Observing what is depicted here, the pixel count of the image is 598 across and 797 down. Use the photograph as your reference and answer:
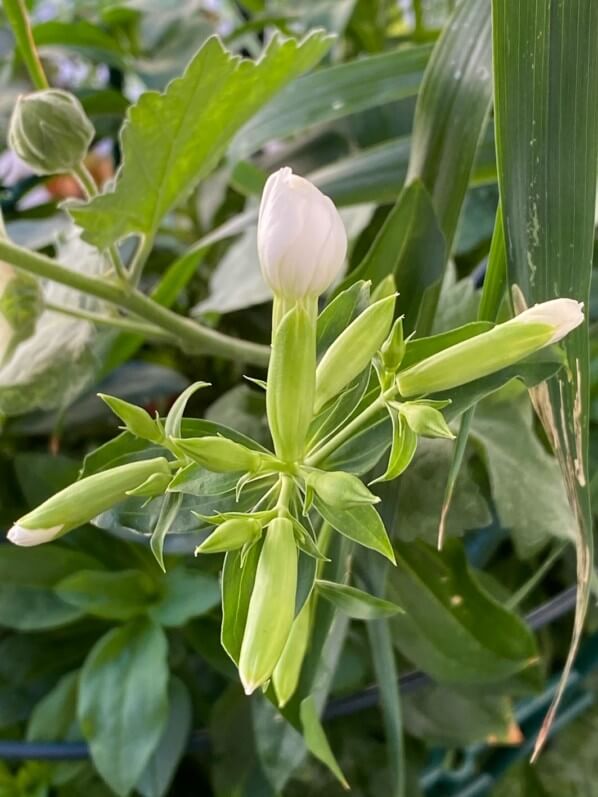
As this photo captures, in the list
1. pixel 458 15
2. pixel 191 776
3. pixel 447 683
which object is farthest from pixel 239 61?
pixel 191 776

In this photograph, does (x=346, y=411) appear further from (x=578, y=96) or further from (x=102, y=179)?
(x=102, y=179)

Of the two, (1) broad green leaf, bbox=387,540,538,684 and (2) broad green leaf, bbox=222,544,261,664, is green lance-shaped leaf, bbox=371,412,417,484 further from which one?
(1) broad green leaf, bbox=387,540,538,684

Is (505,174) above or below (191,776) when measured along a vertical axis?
above

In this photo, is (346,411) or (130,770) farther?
(130,770)

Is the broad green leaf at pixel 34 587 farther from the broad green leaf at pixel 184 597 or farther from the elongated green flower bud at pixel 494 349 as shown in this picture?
the elongated green flower bud at pixel 494 349

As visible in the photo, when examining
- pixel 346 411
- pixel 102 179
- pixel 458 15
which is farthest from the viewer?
pixel 102 179

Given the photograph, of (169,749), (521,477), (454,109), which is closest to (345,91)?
(454,109)
